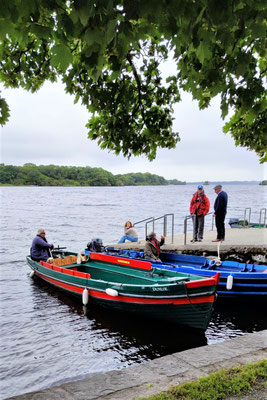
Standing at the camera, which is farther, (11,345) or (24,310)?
(24,310)

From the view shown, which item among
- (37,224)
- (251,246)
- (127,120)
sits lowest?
(37,224)

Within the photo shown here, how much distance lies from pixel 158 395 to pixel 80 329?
6921mm

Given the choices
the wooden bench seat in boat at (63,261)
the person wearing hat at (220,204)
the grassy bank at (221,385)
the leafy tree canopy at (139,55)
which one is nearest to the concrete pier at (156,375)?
the grassy bank at (221,385)

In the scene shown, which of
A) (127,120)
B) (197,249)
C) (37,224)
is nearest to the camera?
(127,120)

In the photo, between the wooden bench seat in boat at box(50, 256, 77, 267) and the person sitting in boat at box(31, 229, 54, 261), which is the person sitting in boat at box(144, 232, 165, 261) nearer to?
the wooden bench seat in boat at box(50, 256, 77, 267)

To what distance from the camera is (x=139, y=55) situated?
219 inches

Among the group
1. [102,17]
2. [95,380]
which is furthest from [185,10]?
[95,380]

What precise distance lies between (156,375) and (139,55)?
15.0 ft

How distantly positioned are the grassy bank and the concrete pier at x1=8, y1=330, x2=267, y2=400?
166 millimetres

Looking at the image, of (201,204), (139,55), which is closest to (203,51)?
(139,55)

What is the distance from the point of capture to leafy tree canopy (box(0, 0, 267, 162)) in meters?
2.51

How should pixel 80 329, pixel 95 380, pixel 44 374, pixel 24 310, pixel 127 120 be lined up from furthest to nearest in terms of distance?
pixel 24 310 → pixel 80 329 → pixel 44 374 → pixel 127 120 → pixel 95 380

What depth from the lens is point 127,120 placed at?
5.62 meters

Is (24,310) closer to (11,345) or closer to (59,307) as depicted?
(59,307)
